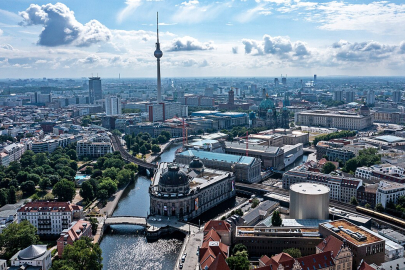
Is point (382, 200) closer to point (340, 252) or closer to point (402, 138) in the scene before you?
point (340, 252)

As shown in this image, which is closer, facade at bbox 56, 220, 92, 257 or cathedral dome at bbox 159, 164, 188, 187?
facade at bbox 56, 220, 92, 257

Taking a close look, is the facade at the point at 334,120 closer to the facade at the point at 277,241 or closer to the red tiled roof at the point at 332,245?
the facade at the point at 277,241

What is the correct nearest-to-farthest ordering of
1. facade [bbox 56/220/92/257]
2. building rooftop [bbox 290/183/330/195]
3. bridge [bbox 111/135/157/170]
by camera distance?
1. facade [bbox 56/220/92/257]
2. building rooftop [bbox 290/183/330/195]
3. bridge [bbox 111/135/157/170]

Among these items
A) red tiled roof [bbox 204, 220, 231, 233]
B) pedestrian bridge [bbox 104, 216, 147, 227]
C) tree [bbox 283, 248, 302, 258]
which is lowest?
pedestrian bridge [bbox 104, 216, 147, 227]

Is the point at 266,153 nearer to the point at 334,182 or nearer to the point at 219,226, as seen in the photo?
the point at 334,182

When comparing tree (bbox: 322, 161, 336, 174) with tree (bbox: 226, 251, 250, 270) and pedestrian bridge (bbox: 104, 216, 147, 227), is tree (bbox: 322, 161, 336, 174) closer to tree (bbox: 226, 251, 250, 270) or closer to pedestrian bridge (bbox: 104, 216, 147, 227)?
pedestrian bridge (bbox: 104, 216, 147, 227)

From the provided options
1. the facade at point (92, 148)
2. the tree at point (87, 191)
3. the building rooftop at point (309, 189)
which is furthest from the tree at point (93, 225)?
the facade at point (92, 148)

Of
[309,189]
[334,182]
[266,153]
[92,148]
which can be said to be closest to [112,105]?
[92,148]

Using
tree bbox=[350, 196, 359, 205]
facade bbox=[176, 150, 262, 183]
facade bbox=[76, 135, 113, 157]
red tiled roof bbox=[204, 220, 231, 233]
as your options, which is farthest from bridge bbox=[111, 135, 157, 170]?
tree bbox=[350, 196, 359, 205]
